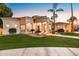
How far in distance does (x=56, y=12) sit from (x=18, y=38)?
45 cm

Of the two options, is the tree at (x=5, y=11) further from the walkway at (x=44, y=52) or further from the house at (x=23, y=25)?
the walkway at (x=44, y=52)

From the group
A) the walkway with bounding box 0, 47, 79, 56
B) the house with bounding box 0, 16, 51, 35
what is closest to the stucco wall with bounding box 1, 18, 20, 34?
the house with bounding box 0, 16, 51, 35

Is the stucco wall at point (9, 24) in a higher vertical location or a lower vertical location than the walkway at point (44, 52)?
higher

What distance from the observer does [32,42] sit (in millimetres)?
2570

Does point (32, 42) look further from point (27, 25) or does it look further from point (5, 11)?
point (5, 11)

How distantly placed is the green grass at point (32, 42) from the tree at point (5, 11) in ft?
0.71

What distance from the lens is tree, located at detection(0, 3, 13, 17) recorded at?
255cm

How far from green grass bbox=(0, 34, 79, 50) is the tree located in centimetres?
22

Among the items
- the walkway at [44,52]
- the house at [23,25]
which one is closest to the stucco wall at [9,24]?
the house at [23,25]

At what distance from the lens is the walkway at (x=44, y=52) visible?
2.52 meters

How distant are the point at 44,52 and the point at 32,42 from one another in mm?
155

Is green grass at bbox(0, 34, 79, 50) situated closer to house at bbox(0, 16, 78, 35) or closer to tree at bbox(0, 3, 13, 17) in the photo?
house at bbox(0, 16, 78, 35)

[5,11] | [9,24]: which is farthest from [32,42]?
[5,11]

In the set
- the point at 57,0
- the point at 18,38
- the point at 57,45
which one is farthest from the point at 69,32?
the point at 18,38
